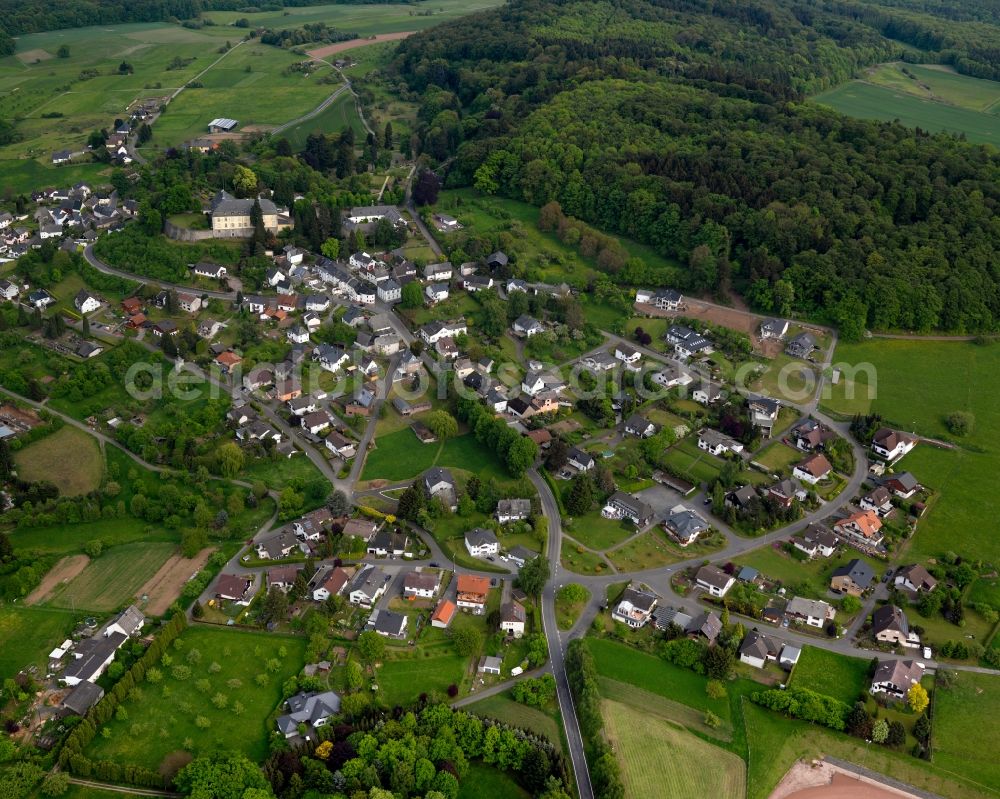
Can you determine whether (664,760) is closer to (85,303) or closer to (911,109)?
(85,303)

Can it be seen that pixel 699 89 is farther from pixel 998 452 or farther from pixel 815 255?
pixel 998 452

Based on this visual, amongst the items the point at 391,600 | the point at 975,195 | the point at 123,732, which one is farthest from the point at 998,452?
the point at 123,732

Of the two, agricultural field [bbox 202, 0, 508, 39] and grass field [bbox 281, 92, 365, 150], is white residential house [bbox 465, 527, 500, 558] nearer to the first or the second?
grass field [bbox 281, 92, 365, 150]

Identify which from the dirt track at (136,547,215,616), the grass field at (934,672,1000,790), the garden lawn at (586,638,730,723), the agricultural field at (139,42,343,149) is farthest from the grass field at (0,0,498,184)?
the grass field at (934,672,1000,790)

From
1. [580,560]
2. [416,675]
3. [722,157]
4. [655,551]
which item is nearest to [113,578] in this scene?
[416,675]

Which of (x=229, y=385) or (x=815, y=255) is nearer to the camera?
(x=229, y=385)

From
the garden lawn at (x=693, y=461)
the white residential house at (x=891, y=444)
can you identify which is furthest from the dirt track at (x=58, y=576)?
the white residential house at (x=891, y=444)
